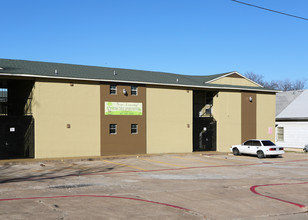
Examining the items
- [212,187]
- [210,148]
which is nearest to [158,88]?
[210,148]

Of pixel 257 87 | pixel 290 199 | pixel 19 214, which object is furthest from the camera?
pixel 257 87

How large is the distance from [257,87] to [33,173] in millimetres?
26275

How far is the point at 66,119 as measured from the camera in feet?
91.8

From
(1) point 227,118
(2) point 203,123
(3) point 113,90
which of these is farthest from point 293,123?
(3) point 113,90

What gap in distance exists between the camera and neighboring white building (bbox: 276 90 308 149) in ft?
130

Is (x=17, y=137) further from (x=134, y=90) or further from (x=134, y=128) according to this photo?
(x=134, y=90)

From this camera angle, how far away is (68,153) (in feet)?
91.6

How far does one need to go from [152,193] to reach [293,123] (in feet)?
103

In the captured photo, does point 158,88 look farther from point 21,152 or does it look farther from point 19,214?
point 19,214

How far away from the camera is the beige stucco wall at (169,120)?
31.8m

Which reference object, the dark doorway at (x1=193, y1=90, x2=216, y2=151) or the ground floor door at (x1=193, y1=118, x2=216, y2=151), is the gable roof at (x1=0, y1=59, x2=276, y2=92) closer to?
the dark doorway at (x1=193, y1=90, x2=216, y2=151)

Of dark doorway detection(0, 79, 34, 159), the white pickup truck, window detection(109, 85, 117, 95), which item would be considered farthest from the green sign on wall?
the white pickup truck

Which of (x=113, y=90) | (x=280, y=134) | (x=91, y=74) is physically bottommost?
(x=280, y=134)

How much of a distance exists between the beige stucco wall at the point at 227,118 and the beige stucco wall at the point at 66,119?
12226 mm
